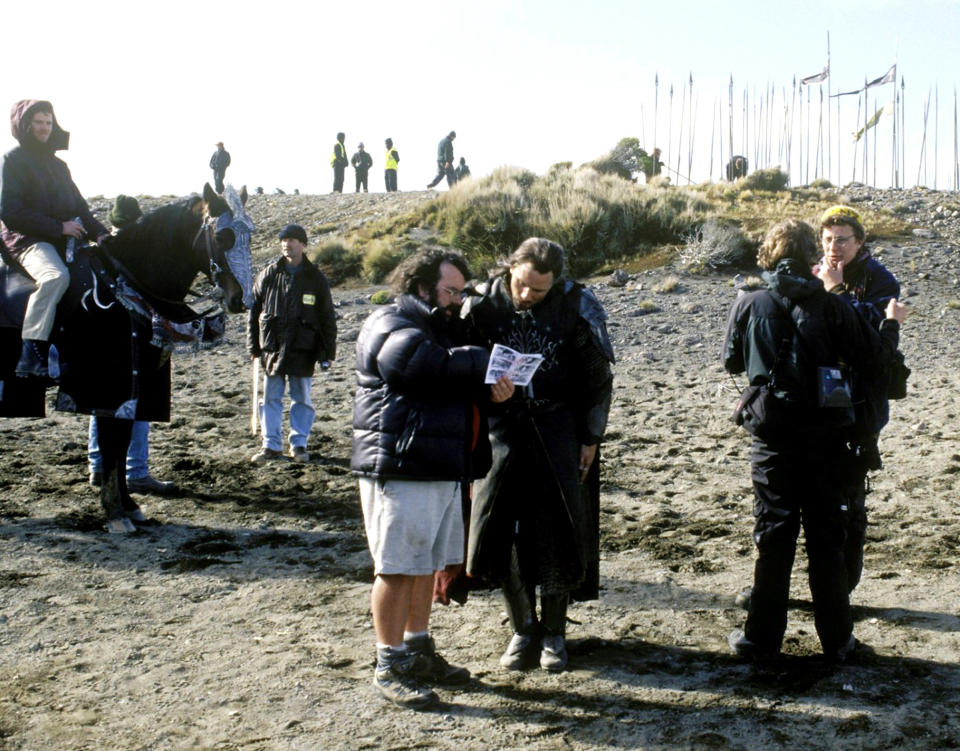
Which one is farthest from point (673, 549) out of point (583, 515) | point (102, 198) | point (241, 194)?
→ point (102, 198)

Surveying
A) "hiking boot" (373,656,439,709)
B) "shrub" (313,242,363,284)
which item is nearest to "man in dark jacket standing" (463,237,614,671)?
"hiking boot" (373,656,439,709)

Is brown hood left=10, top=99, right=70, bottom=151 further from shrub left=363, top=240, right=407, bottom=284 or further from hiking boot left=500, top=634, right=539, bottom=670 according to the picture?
shrub left=363, top=240, right=407, bottom=284

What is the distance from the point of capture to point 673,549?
6.06 metres

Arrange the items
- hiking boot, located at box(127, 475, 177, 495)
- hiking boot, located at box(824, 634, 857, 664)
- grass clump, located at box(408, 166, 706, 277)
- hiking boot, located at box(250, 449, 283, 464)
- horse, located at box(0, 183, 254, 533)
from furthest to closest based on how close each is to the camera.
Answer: grass clump, located at box(408, 166, 706, 277), hiking boot, located at box(250, 449, 283, 464), hiking boot, located at box(127, 475, 177, 495), horse, located at box(0, 183, 254, 533), hiking boot, located at box(824, 634, 857, 664)

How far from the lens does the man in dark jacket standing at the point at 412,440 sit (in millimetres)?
3803

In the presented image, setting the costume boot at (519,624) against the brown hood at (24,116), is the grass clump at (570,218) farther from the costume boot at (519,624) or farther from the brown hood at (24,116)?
the costume boot at (519,624)

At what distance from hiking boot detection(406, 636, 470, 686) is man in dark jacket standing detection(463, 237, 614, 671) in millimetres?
268

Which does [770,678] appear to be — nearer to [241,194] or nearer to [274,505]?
[274,505]

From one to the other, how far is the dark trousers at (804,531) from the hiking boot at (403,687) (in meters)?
1.42

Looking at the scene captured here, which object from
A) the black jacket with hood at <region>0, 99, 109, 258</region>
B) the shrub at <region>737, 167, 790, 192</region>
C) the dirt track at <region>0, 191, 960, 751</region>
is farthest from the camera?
the shrub at <region>737, 167, 790, 192</region>

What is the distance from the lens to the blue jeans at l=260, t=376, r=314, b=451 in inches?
330

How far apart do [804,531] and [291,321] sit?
4993 mm

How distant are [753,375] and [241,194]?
4.04 metres

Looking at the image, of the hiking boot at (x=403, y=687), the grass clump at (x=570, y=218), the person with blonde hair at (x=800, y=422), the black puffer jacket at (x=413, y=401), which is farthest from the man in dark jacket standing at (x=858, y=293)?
the grass clump at (x=570, y=218)
